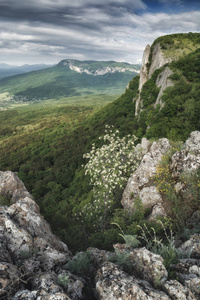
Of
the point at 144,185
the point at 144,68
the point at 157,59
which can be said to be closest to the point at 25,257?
the point at 144,185

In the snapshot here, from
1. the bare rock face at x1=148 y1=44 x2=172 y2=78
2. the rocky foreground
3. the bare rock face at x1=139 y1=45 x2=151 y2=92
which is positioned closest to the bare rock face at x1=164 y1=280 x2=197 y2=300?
the rocky foreground

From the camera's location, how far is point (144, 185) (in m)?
13.4

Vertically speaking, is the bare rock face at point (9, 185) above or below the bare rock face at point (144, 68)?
below

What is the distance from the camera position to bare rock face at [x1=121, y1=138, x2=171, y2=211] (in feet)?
40.5

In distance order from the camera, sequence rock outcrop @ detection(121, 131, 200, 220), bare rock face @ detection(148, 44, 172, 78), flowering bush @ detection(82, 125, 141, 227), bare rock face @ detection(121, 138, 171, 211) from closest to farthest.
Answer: rock outcrop @ detection(121, 131, 200, 220) < bare rock face @ detection(121, 138, 171, 211) < flowering bush @ detection(82, 125, 141, 227) < bare rock face @ detection(148, 44, 172, 78)

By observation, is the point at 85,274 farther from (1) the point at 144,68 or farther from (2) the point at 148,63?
(2) the point at 148,63

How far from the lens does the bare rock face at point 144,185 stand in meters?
12.3

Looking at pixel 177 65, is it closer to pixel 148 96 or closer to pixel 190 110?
pixel 148 96

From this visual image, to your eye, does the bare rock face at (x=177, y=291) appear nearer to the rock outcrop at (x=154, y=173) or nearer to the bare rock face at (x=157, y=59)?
the rock outcrop at (x=154, y=173)

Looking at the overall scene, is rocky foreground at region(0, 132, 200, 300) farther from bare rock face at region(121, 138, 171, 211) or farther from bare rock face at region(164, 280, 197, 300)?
bare rock face at region(121, 138, 171, 211)

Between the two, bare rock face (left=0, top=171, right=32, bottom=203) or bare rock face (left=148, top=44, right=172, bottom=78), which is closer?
bare rock face (left=0, top=171, right=32, bottom=203)

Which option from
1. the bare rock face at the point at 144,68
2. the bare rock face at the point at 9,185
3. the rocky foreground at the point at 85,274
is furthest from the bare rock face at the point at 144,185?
the bare rock face at the point at 144,68

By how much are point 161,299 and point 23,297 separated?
422 cm

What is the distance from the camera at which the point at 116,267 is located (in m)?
6.54
